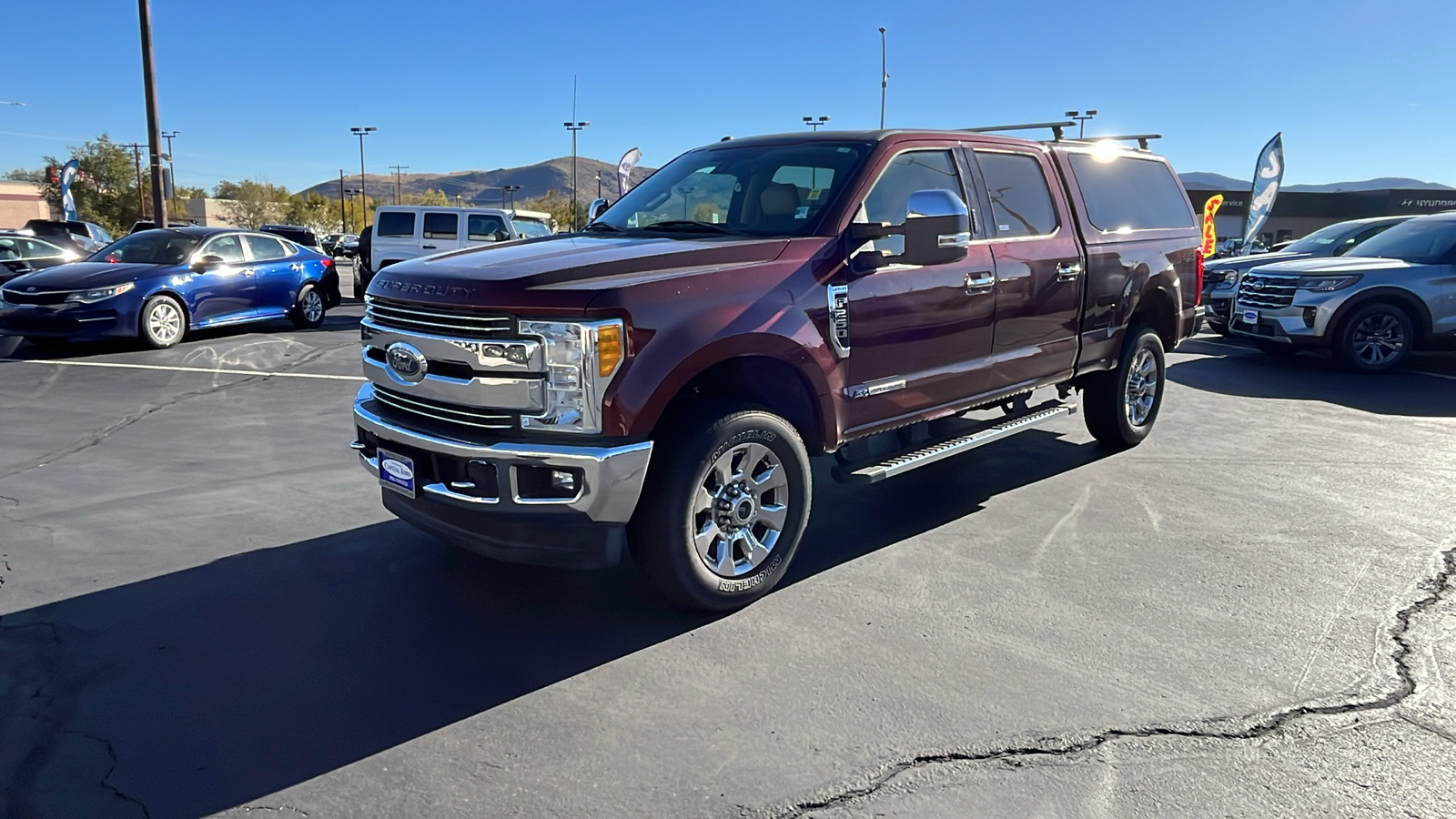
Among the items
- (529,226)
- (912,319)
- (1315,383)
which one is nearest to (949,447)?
(912,319)

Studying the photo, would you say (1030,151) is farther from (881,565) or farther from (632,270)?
(632,270)

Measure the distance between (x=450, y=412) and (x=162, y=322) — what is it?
962 centimetres

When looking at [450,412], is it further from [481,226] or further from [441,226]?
[441,226]

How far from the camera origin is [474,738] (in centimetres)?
302

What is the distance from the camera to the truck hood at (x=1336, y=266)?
1038cm

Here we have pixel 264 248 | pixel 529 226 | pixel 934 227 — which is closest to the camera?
pixel 934 227

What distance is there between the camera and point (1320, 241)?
13617 millimetres

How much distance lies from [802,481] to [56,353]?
416 inches

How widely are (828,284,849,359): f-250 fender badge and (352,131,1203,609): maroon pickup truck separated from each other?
0.01 m

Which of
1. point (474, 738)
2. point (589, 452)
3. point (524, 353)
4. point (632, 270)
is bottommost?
point (474, 738)

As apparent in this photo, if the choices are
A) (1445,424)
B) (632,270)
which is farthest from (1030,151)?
(1445,424)

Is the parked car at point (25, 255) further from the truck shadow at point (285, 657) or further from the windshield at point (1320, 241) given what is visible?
the windshield at point (1320, 241)

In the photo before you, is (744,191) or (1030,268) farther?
(1030,268)

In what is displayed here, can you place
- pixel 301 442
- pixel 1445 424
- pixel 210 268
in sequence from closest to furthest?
pixel 301 442 < pixel 1445 424 < pixel 210 268
